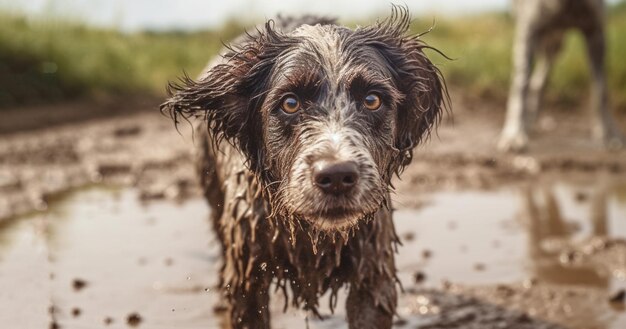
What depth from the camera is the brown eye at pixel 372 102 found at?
12.0 feet

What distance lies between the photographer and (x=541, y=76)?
37.2 ft

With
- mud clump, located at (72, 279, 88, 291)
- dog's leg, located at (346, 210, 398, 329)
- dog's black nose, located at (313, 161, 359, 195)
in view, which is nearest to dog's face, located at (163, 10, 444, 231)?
dog's black nose, located at (313, 161, 359, 195)

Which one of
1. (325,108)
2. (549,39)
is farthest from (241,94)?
(549,39)

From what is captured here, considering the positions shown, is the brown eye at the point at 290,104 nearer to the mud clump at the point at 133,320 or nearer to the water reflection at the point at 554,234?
the mud clump at the point at 133,320

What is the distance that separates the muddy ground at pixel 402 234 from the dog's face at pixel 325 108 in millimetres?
1590

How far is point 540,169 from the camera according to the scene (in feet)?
31.3

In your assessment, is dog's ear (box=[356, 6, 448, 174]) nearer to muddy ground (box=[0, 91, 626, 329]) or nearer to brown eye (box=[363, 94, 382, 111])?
brown eye (box=[363, 94, 382, 111])

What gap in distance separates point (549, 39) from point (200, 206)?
5.03 metres

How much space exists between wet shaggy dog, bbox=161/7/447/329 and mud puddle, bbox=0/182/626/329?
1084mm

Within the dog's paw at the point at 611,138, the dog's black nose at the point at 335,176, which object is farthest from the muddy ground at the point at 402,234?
the dog's black nose at the point at 335,176

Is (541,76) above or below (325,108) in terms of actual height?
above

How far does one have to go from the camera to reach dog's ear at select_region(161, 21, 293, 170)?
386 cm

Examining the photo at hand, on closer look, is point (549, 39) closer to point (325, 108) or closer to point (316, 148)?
point (325, 108)

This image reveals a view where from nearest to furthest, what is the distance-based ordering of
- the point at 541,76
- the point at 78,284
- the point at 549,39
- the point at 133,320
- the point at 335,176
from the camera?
1. the point at 335,176
2. the point at 133,320
3. the point at 78,284
4. the point at 549,39
5. the point at 541,76
